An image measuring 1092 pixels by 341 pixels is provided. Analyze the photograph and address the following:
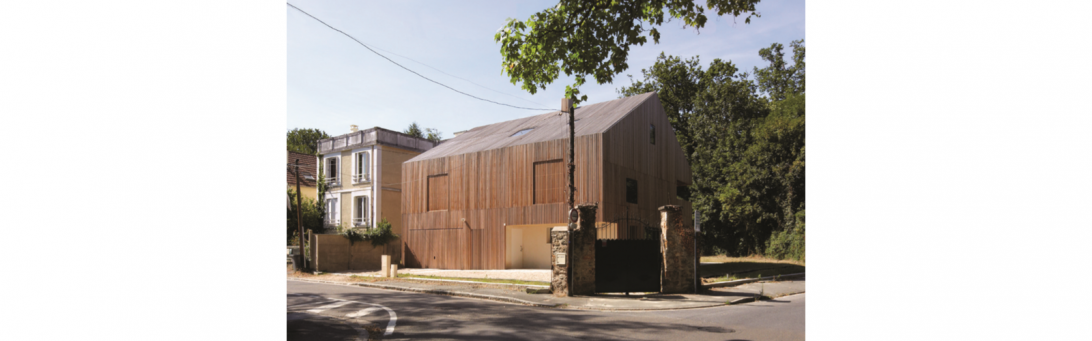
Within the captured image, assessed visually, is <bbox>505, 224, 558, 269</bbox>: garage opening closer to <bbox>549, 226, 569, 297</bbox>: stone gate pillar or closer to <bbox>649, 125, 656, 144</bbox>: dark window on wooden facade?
<bbox>649, 125, 656, 144</bbox>: dark window on wooden facade

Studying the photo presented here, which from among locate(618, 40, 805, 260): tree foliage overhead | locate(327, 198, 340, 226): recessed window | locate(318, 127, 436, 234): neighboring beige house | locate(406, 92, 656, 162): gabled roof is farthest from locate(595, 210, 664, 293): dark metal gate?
locate(327, 198, 340, 226): recessed window

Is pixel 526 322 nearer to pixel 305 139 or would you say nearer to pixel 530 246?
pixel 530 246

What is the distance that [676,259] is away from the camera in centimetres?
1552

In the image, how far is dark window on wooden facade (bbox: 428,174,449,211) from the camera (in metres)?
28.9

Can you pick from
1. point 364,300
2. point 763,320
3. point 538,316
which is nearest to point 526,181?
point 364,300

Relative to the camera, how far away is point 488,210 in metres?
26.9

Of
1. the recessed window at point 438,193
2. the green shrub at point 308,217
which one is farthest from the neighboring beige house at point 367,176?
the recessed window at point 438,193

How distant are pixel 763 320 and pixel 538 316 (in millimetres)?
3825

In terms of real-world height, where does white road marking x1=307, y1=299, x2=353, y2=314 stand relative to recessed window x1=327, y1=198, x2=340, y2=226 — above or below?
below

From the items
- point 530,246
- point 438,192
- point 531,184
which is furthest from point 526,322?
point 438,192

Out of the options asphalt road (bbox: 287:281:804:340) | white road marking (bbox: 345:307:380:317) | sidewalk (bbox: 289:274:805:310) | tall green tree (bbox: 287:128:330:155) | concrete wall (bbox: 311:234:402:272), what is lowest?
concrete wall (bbox: 311:234:402:272)

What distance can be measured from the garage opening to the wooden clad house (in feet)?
0.15

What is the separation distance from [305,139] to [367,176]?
25454mm

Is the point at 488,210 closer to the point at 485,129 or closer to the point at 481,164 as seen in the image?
the point at 481,164
